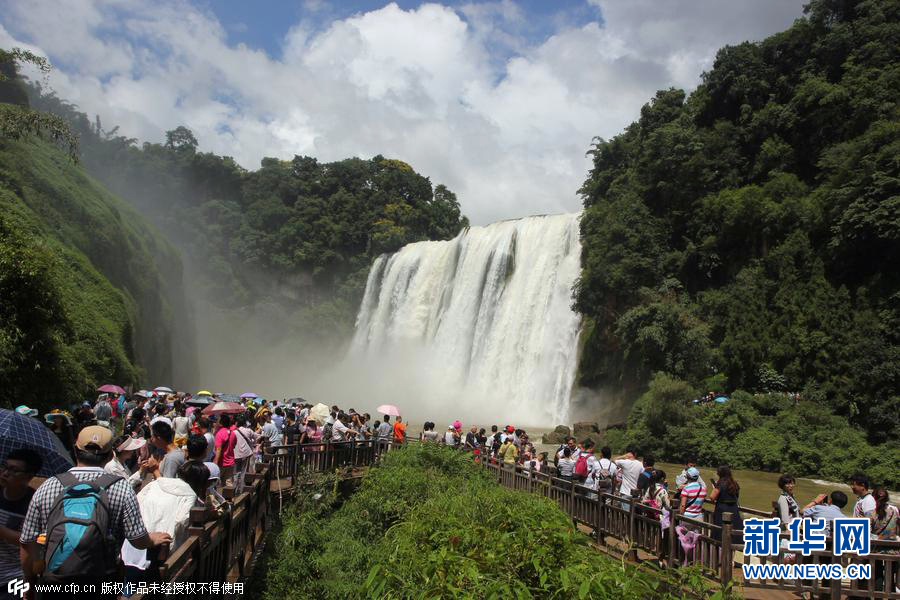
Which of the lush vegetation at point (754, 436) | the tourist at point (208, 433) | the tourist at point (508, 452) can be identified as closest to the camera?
the tourist at point (208, 433)

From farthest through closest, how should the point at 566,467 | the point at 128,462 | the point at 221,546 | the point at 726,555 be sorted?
the point at 566,467 < the point at 128,462 < the point at 726,555 < the point at 221,546

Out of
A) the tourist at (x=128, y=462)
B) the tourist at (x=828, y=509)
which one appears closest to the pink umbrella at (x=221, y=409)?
the tourist at (x=128, y=462)

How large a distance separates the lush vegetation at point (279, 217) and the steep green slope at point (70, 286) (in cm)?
1933

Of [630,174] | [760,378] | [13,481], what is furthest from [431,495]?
[630,174]

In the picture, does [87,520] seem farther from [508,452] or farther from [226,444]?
[508,452]

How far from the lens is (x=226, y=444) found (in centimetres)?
869

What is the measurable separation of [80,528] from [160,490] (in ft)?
5.01

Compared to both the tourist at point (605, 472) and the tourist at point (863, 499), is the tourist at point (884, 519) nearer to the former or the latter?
the tourist at point (863, 499)

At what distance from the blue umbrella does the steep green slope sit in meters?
8.68

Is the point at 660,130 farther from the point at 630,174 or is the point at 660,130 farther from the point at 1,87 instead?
the point at 1,87

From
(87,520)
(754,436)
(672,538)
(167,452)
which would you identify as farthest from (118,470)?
(754,436)

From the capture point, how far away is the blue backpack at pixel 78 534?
3168 millimetres

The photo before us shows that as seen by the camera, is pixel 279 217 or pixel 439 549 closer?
pixel 439 549

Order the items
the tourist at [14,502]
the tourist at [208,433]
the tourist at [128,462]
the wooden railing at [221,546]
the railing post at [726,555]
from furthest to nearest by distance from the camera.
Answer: the tourist at [208,433] < the railing post at [726,555] < the tourist at [128,462] < the wooden railing at [221,546] < the tourist at [14,502]
